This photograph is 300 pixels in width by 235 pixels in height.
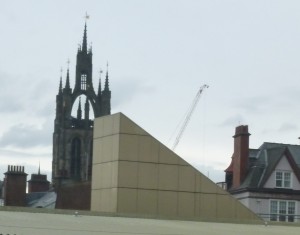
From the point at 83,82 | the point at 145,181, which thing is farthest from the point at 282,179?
the point at 83,82

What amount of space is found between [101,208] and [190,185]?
16.6 ft

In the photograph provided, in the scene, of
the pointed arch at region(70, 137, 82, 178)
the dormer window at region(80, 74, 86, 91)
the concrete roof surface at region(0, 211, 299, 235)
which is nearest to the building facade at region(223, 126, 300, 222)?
the concrete roof surface at region(0, 211, 299, 235)

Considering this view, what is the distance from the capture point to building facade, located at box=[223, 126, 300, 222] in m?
84.9

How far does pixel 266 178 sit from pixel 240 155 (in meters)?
2.90

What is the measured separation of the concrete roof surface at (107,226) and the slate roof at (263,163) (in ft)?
95.2

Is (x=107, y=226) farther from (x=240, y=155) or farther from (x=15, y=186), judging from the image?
(x=15, y=186)

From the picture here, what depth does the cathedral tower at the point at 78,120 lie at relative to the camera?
17312 centimetres

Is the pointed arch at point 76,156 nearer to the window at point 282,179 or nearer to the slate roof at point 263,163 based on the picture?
the slate roof at point 263,163

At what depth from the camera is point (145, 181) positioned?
55781 millimetres

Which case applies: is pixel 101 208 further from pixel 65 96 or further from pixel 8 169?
pixel 65 96

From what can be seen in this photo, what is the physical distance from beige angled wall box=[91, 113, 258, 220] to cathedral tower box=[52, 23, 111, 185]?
103851mm

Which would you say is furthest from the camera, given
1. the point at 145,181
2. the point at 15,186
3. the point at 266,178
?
the point at 15,186

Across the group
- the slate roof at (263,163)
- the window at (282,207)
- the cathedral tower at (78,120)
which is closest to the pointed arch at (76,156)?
the cathedral tower at (78,120)

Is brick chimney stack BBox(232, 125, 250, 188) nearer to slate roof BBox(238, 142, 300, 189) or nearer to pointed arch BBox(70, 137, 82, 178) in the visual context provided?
slate roof BBox(238, 142, 300, 189)
